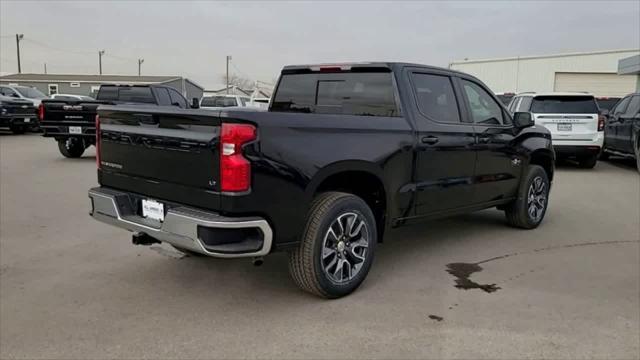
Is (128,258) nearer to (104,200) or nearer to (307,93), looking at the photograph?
(104,200)

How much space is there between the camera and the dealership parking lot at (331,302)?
3602 mm

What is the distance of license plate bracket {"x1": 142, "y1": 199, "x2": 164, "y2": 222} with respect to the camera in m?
4.10

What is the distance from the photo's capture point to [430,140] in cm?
512

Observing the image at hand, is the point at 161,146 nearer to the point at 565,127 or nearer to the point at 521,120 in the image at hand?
the point at 521,120

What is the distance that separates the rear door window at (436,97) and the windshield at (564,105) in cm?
814

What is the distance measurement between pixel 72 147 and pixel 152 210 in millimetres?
10975

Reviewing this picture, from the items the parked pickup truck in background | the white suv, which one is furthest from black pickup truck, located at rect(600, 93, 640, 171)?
the parked pickup truck in background

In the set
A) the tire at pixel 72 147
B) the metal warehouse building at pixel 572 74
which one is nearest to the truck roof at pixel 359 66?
the tire at pixel 72 147

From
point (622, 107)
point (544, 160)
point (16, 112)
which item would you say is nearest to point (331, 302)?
point (544, 160)

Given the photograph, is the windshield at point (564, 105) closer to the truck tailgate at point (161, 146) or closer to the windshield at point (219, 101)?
the truck tailgate at point (161, 146)

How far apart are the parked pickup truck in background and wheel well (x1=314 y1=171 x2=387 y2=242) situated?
19123 millimetres

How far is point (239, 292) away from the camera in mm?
4570

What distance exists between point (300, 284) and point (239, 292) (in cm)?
58

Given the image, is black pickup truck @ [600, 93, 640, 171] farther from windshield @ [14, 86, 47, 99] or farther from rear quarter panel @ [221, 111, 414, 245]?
windshield @ [14, 86, 47, 99]
